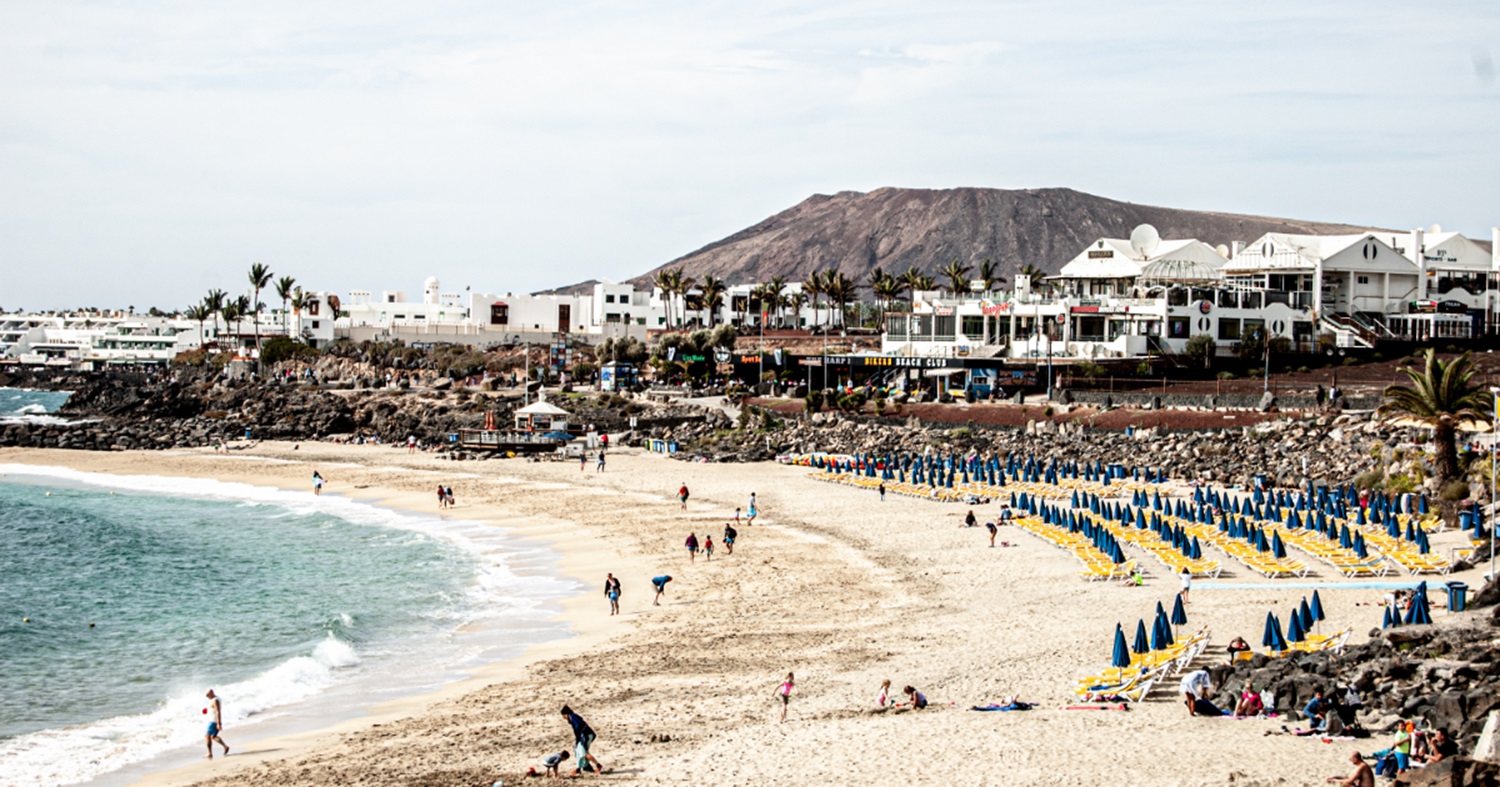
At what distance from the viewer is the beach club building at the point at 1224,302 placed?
73500mm

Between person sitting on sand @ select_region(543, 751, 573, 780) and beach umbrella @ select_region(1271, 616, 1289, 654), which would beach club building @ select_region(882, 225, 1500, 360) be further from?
person sitting on sand @ select_region(543, 751, 573, 780)

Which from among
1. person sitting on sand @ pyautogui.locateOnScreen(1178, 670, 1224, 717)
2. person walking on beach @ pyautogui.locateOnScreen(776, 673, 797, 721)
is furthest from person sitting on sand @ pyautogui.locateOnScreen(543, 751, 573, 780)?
person sitting on sand @ pyautogui.locateOnScreen(1178, 670, 1224, 717)

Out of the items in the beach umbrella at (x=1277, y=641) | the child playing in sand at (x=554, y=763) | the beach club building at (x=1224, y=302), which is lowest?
the child playing in sand at (x=554, y=763)

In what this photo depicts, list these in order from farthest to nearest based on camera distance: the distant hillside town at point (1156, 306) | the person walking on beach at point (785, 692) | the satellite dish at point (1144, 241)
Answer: the satellite dish at point (1144, 241) < the distant hillside town at point (1156, 306) < the person walking on beach at point (785, 692)

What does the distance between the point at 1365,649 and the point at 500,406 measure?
2597 inches

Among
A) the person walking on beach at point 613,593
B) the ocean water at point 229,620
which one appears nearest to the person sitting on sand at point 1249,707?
the ocean water at point 229,620

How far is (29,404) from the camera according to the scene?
115688 millimetres

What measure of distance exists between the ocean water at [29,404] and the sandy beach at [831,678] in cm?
7022

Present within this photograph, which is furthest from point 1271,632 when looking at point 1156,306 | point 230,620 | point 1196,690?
point 1156,306

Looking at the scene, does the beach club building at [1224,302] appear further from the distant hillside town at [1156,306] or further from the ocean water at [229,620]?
the ocean water at [229,620]

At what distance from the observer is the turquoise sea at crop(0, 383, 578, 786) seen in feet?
70.9

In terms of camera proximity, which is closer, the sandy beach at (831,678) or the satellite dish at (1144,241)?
the sandy beach at (831,678)

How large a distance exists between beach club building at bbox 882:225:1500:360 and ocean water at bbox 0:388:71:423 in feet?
203

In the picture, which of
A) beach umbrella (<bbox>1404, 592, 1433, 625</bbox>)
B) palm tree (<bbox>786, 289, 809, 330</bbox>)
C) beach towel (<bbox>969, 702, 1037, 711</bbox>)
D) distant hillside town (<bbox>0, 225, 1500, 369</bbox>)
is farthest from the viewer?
palm tree (<bbox>786, 289, 809, 330</bbox>)
